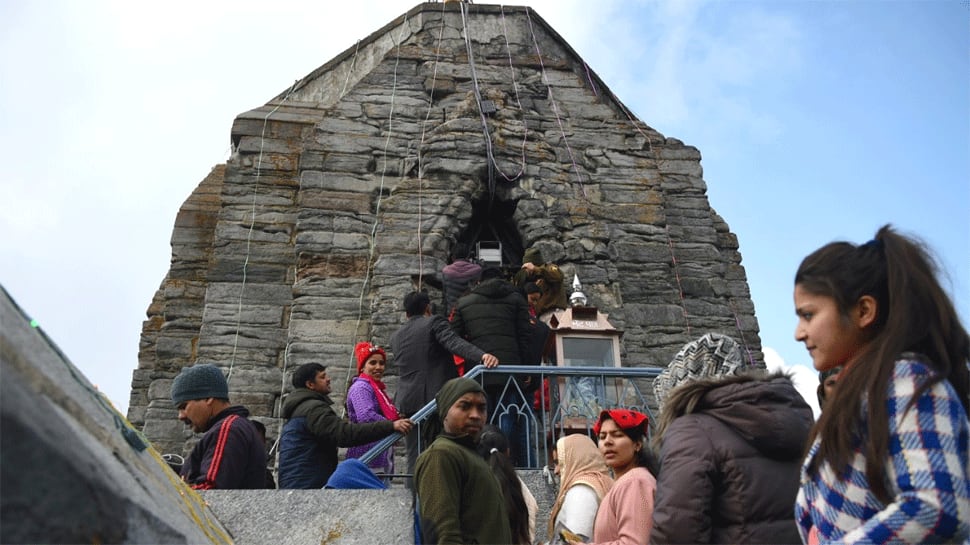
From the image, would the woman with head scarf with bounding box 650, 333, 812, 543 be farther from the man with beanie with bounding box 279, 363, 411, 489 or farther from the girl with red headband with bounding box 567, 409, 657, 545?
the man with beanie with bounding box 279, 363, 411, 489

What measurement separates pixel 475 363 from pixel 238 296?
Answer: 3.31m

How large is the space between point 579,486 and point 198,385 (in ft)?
7.09

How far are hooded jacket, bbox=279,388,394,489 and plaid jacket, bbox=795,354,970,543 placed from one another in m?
3.43

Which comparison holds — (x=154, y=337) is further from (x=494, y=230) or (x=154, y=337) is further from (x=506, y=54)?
(x=506, y=54)

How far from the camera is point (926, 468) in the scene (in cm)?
182

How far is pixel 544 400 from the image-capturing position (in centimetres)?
595

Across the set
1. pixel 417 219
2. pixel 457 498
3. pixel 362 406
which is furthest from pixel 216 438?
pixel 417 219

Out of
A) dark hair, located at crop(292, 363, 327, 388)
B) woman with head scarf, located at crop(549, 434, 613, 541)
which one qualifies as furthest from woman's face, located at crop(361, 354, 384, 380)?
woman with head scarf, located at crop(549, 434, 613, 541)

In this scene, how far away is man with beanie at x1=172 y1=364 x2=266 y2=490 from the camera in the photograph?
464 cm

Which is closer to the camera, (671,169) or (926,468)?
(926,468)

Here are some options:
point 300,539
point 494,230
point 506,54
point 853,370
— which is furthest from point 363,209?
point 853,370

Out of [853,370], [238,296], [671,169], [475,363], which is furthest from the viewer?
[671,169]

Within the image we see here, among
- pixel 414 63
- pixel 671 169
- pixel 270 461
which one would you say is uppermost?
pixel 414 63

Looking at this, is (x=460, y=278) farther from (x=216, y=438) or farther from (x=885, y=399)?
(x=885, y=399)
